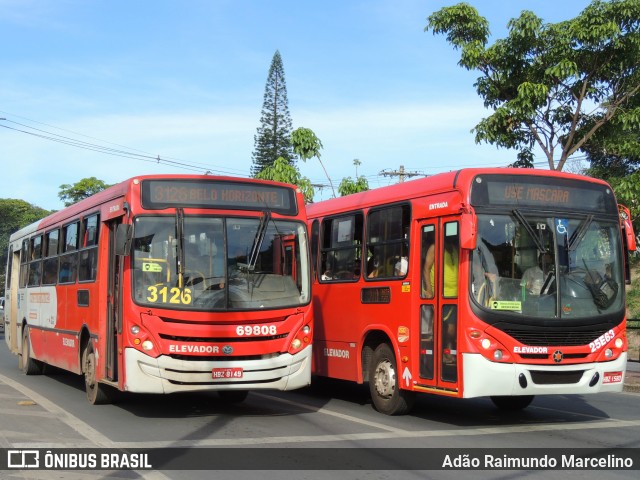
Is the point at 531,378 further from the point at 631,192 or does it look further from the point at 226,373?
the point at 631,192

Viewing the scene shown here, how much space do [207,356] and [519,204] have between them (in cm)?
433

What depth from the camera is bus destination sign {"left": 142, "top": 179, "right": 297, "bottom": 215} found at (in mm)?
10805

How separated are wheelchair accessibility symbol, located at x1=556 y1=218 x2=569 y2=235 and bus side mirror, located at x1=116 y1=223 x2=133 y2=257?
5406 mm

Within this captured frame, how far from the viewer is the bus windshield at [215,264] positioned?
34.2 feet

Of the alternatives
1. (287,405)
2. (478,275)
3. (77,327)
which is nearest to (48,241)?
(77,327)

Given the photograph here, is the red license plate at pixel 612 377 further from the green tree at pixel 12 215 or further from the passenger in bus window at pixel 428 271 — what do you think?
the green tree at pixel 12 215

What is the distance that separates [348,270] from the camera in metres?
12.9

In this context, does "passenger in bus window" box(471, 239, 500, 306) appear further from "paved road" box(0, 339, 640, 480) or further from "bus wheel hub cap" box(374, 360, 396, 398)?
"bus wheel hub cap" box(374, 360, 396, 398)

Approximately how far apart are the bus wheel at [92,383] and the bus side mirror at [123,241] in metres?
2.33

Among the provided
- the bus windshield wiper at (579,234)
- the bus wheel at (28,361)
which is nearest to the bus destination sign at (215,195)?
the bus windshield wiper at (579,234)

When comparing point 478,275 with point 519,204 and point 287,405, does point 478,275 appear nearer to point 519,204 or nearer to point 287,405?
point 519,204

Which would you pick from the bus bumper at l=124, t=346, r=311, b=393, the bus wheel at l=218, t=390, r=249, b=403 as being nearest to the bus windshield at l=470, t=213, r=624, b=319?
the bus bumper at l=124, t=346, r=311, b=393

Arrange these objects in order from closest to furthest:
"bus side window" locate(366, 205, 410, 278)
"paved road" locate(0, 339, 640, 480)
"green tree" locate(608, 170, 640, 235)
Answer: "paved road" locate(0, 339, 640, 480) < "bus side window" locate(366, 205, 410, 278) < "green tree" locate(608, 170, 640, 235)

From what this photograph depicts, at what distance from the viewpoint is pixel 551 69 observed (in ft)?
52.3
